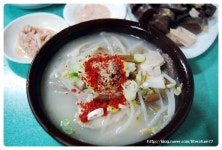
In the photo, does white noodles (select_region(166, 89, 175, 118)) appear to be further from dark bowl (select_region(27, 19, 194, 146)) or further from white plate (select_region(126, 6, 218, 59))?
white plate (select_region(126, 6, 218, 59))

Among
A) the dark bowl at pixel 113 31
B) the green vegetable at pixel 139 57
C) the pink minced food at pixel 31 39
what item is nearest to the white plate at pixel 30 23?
the pink minced food at pixel 31 39

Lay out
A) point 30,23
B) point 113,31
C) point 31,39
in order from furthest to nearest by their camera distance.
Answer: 1. point 30,23
2. point 31,39
3. point 113,31

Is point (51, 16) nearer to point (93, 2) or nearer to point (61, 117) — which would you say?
point (93, 2)

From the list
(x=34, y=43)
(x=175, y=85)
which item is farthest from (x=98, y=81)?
(x=34, y=43)

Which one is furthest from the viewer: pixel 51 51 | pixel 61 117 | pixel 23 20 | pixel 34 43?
pixel 23 20

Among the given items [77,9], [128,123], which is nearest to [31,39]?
[77,9]

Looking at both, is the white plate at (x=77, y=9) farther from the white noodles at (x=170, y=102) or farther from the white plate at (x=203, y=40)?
the white noodles at (x=170, y=102)

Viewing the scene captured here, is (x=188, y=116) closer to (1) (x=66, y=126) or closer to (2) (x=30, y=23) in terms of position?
(1) (x=66, y=126)
